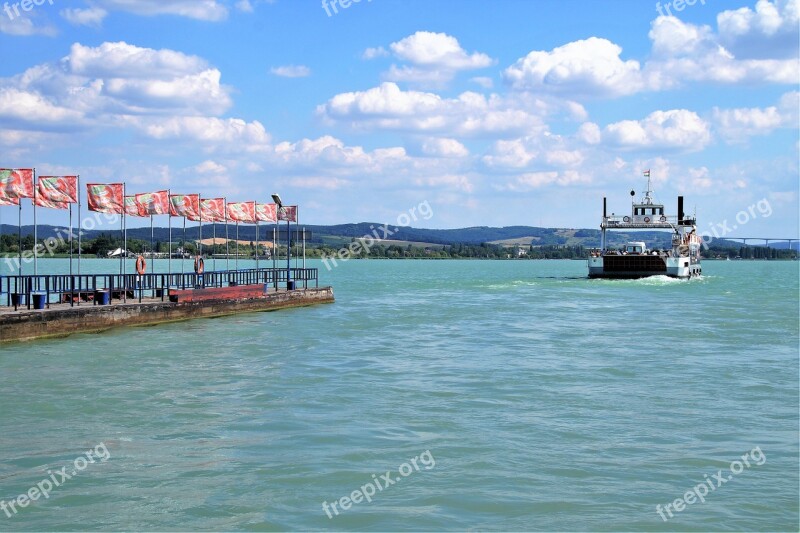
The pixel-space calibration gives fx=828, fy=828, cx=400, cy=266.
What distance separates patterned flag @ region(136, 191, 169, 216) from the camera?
36844 mm

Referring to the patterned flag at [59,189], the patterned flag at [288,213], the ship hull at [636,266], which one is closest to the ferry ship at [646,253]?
the ship hull at [636,266]

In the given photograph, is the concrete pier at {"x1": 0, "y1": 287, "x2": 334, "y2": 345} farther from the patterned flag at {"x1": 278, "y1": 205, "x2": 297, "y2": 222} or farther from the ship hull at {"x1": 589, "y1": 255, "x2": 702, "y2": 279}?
→ the ship hull at {"x1": 589, "y1": 255, "x2": 702, "y2": 279}

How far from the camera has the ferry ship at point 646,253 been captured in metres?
83.9

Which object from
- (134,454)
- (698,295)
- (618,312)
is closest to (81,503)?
(134,454)

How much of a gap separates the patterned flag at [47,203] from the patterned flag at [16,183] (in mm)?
854

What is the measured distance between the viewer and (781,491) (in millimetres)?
11969

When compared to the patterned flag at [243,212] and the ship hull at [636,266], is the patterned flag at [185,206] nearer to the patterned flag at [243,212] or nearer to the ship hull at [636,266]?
the patterned flag at [243,212]

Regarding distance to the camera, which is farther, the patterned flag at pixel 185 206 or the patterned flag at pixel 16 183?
the patterned flag at pixel 185 206

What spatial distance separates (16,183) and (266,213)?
1944cm

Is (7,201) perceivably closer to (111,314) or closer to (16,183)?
(16,183)

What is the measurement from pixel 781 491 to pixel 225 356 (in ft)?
58.3

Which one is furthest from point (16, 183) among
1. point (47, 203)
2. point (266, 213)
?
point (266, 213)

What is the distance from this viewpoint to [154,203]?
37.8 metres

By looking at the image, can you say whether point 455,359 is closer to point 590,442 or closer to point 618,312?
point 590,442
